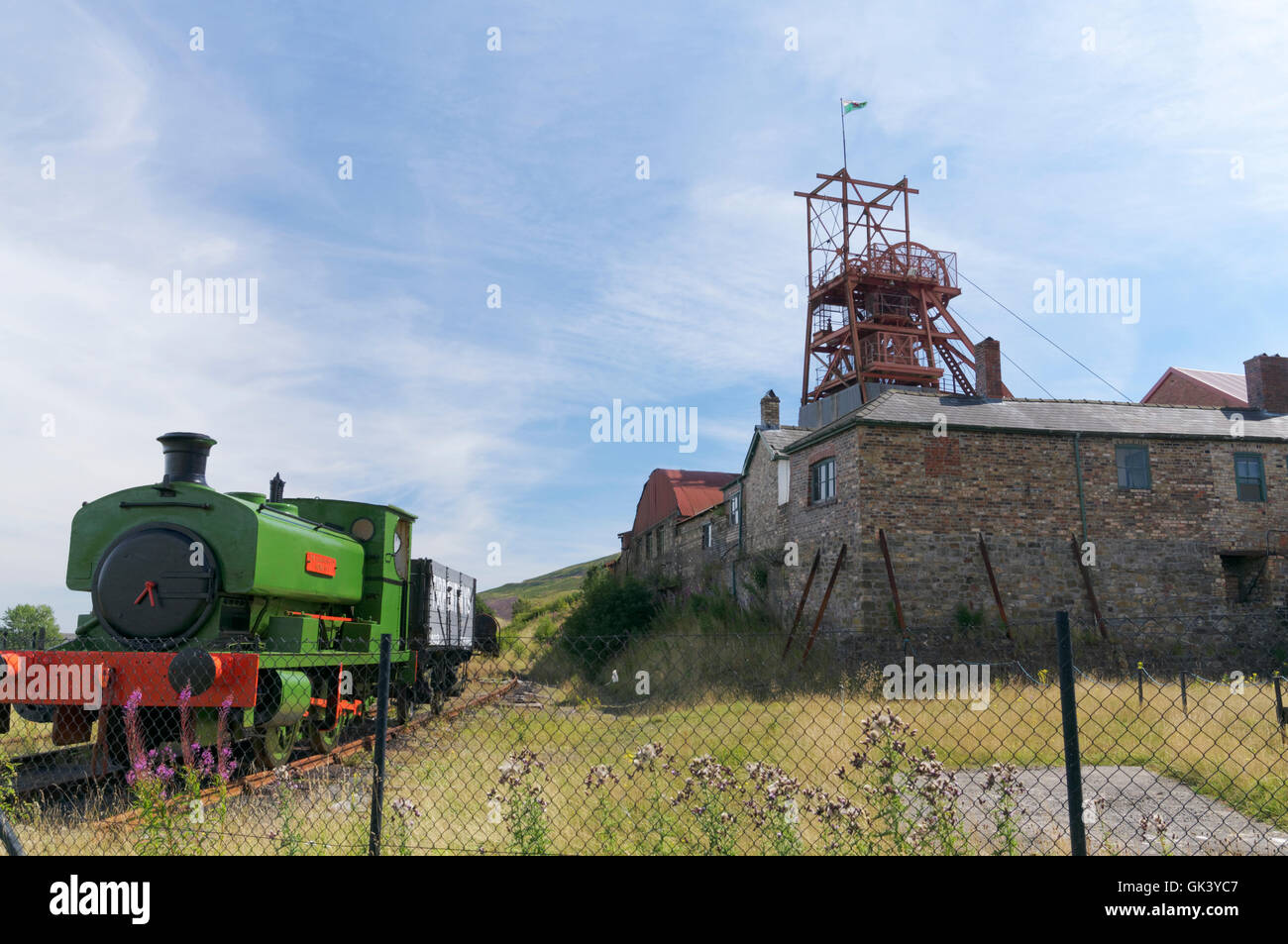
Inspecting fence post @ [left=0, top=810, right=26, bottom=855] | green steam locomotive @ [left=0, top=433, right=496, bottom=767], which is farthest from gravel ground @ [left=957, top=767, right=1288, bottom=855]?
green steam locomotive @ [left=0, top=433, right=496, bottom=767]

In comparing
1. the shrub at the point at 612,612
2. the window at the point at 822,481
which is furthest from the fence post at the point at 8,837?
the shrub at the point at 612,612

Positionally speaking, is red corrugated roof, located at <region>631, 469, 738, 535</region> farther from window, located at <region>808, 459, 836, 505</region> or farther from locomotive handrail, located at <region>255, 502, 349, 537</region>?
locomotive handrail, located at <region>255, 502, 349, 537</region>

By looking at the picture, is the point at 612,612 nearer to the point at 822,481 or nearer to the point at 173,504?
the point at 822,481

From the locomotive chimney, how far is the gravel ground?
315 inches

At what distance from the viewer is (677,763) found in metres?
10.3

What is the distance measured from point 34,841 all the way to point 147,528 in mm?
3541

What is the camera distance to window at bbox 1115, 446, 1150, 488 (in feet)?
65.8

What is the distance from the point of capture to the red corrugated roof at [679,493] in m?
32.2

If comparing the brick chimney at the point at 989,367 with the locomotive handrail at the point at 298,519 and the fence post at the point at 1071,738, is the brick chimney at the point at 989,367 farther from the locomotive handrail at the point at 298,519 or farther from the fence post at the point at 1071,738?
the fence post at the point at 1071,738

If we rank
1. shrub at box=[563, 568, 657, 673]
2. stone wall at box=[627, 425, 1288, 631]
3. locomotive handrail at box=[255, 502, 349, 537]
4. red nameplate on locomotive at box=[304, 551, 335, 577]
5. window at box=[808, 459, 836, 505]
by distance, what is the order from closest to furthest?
1. locomotive handrail at box=[255, 502, 349, 537]
2. red nameplate on locomotive at box=[304, 551, 335, 577]
3. stone wall at box=[627, 425, 1288, 631]
4. window at box=[808, 459, 836, 505]
5. shrub at box=[563, 568, 657, 673]

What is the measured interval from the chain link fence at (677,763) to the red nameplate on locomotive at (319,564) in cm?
105
